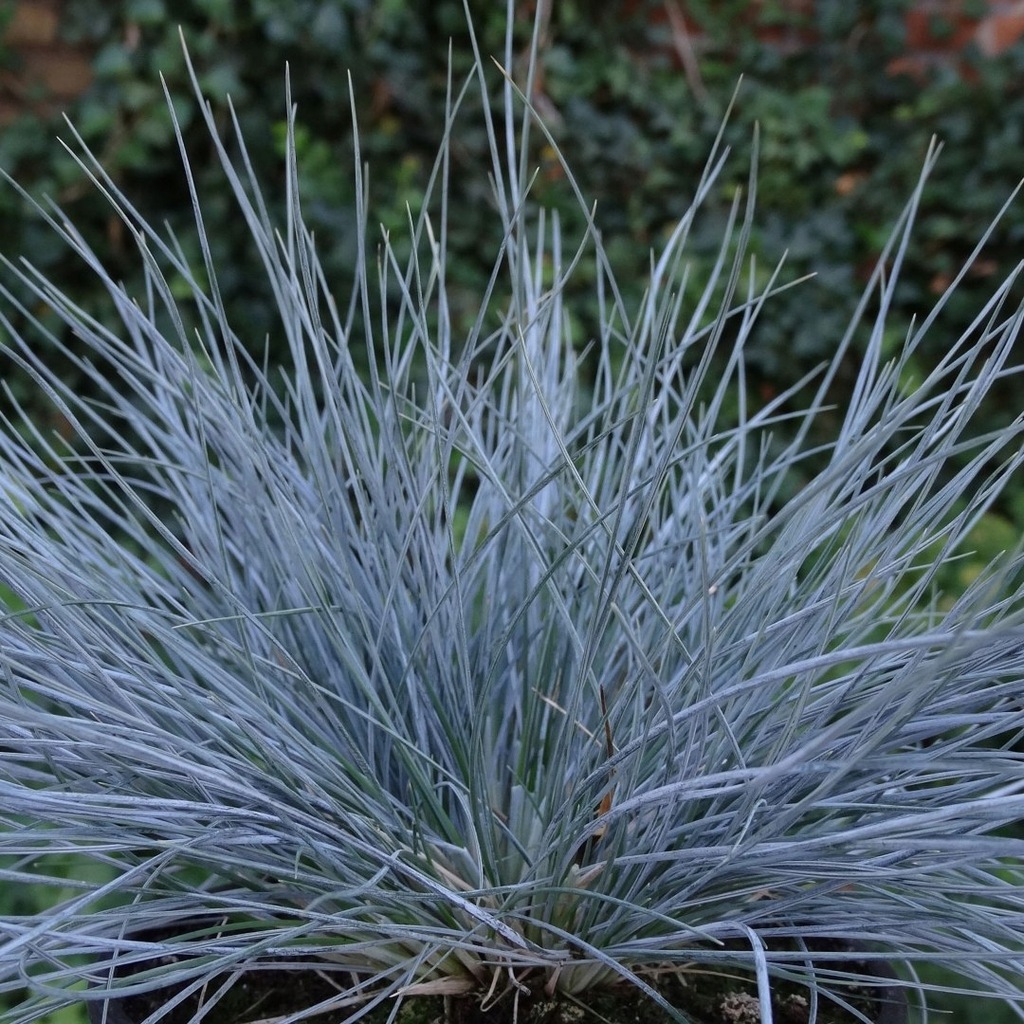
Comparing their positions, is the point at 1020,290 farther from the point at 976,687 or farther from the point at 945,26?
the point at 976,687

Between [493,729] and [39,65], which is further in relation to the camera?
[39,65]

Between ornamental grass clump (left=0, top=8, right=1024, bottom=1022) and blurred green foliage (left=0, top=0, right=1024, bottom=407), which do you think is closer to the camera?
ornamental grass clump (left=0, top=8, right=1024, bottom=1022)

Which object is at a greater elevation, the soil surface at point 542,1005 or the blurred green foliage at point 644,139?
the blurred green foliage at point 644,139

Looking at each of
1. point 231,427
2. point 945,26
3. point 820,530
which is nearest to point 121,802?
point 231,427

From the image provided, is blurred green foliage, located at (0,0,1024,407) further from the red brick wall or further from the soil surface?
the soil surface

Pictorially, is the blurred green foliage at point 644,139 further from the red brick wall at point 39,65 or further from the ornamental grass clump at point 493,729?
the ornamental grass clump at point 493,729

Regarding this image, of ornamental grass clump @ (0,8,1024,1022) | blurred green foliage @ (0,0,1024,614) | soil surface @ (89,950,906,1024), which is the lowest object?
soil surface @ (89,950,906,1024)

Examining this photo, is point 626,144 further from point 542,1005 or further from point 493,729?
point 542,1005

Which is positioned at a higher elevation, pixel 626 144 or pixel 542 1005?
pixel 626 144

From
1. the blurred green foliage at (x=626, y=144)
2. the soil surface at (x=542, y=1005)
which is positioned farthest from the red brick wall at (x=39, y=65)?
the soil surface at (x=542, y=1005)

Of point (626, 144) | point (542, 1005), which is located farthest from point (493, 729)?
point (626, 144)

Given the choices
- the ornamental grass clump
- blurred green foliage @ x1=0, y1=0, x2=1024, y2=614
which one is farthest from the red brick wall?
the ornamental grass clump

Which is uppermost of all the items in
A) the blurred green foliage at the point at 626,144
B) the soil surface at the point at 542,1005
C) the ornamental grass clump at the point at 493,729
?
the blurred green foliage at the point at 626,144

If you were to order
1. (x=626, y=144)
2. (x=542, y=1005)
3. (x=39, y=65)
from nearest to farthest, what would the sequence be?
(x=542, y=1005), (x=39, y=65), (x=626, y=144)
